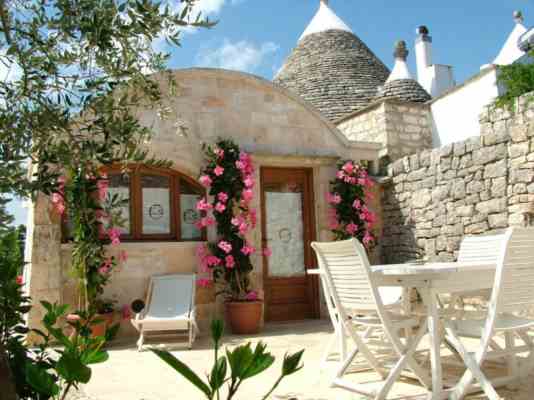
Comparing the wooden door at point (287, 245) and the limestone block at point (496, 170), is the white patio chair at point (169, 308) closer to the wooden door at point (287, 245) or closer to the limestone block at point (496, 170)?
the wooden door at point (287, 245)

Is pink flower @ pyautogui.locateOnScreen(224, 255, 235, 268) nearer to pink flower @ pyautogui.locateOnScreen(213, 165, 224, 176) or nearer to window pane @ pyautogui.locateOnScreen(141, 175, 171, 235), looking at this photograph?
window pane @ pyautogui.locateOnScreen(141, 175, 171, 235)

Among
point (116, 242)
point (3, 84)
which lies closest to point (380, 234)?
point (116, 242)

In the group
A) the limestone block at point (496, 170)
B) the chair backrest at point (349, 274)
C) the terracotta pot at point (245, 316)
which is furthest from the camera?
the terracotta pot at point (245, 316)

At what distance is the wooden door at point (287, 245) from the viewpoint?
25.3ft

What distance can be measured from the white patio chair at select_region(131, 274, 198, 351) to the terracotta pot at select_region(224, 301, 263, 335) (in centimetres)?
64

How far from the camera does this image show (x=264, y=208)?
775 centimetres

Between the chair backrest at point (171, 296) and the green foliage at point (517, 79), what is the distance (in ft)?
20.0

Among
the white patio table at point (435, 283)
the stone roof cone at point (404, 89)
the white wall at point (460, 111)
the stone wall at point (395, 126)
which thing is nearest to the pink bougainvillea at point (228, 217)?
the stone wall at point (395, 126)

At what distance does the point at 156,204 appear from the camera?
7.13 meters

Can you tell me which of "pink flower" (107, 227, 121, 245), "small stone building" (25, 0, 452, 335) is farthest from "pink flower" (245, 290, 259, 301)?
"pink flower" (107, 227, 121, 245)

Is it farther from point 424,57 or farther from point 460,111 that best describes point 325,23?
point 460,111

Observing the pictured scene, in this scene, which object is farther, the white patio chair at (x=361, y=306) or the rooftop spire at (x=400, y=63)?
the rooftop spire at (x=400, y=63)

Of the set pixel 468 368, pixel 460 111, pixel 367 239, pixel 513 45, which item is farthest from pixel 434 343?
pixel 513 45

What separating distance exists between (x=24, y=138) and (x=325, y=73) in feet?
44.7
